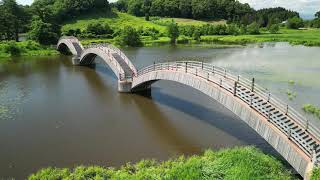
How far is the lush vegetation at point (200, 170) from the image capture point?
52.5 feet

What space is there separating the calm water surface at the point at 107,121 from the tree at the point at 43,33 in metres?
33.6

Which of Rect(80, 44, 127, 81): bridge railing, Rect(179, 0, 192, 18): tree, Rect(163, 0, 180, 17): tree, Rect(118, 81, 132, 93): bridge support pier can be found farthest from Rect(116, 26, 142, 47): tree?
Rect(179, 0, 192, 18): tree

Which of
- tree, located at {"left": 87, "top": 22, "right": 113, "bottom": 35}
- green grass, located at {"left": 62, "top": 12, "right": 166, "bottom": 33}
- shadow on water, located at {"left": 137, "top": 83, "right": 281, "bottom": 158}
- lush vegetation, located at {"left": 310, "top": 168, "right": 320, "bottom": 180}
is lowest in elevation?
shadow on water, located at {"left": 137, "top": 83, "right": 281, "bottom": 158}

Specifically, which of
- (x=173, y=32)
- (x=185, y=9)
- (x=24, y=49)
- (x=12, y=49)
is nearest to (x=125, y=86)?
(x=12, y=49)

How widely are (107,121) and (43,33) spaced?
5846 cm

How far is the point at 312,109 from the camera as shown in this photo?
28.4 meters

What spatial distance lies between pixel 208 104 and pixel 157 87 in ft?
29.9

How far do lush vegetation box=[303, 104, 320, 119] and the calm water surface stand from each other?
6.25ft

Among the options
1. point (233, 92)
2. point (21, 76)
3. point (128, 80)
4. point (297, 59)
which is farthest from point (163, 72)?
point (297, 59)

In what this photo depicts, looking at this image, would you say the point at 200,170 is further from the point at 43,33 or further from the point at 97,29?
the point at 97,29

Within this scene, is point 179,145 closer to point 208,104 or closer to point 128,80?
point 208,104

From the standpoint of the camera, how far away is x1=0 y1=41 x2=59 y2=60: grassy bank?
68.1 metres

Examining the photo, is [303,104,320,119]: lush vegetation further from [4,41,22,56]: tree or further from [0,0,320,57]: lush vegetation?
[0,0,320,57]: lush vegetation

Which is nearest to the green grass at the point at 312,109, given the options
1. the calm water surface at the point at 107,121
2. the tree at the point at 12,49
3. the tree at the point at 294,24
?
the calm water surface at the point at 107,121
